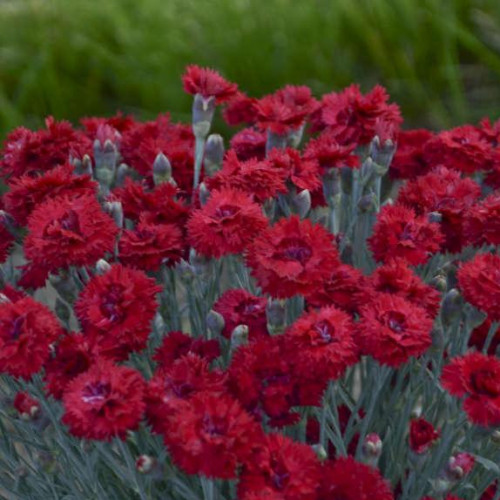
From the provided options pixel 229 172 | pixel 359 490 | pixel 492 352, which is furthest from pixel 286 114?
pixel 359 490

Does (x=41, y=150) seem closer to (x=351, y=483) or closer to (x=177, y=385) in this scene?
(x=177, y=385)

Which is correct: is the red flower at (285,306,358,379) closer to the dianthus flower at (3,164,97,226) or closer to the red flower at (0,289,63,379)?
the red flower at (0,289,63,379)

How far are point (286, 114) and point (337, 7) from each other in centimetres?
157

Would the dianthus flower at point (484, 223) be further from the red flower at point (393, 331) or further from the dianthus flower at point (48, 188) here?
the dianthus flower at point (48, 188)

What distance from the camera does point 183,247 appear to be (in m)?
0.97

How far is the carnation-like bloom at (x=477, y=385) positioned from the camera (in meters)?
0.76

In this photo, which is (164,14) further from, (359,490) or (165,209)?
(359,490)

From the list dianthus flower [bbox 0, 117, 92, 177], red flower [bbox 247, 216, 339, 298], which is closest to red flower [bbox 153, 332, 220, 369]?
red flower [bbox 247, 216, 339, 298]

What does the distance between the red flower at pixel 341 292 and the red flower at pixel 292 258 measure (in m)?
0.04

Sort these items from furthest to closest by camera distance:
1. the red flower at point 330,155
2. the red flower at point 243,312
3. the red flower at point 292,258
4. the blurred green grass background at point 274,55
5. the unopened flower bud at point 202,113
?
the blurred green grass background at point 274,55 < the unopened flower bud at point 202,113 < the red flower at point 330,155 < the red flower at point 243,312 < the red flower at point 292,258

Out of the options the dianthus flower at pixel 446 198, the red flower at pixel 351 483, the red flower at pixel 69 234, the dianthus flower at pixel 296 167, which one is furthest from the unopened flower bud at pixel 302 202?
the red flower at pixel 351 483

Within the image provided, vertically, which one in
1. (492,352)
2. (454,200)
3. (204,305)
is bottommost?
(492,352)

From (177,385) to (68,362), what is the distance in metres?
0.10

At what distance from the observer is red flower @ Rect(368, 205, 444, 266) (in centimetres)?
91
